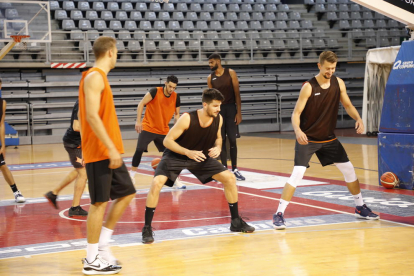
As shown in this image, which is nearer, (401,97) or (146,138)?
(401,97)

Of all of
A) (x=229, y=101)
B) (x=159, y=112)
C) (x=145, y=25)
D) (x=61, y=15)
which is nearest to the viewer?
(x=159, y=112)

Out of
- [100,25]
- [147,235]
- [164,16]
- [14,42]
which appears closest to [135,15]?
[164,16]

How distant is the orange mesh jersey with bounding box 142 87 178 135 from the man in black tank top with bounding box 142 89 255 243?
3.22m

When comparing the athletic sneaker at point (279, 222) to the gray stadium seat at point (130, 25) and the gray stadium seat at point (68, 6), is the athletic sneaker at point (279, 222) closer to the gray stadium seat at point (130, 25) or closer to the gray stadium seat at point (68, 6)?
the gray stadium seat at point (130, 25)

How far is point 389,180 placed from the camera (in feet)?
28.9

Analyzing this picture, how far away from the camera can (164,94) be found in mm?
9508

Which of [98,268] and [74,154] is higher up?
[74,154]

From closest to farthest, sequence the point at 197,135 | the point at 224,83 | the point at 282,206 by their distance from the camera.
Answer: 1. the point at 197,135
2. the point at 282,206
3. the point at 224,83

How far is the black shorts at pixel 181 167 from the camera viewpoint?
6.19 metres

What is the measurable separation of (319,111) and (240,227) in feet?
5.07

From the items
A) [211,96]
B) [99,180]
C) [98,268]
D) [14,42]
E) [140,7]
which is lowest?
[98,268]

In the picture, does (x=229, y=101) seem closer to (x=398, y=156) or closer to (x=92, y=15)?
(x=398, y=156)

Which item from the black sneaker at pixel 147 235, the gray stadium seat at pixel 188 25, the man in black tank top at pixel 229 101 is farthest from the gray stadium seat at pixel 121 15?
the black sneaker at pixel 147 235

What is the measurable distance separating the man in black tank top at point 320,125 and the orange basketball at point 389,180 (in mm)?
2238
